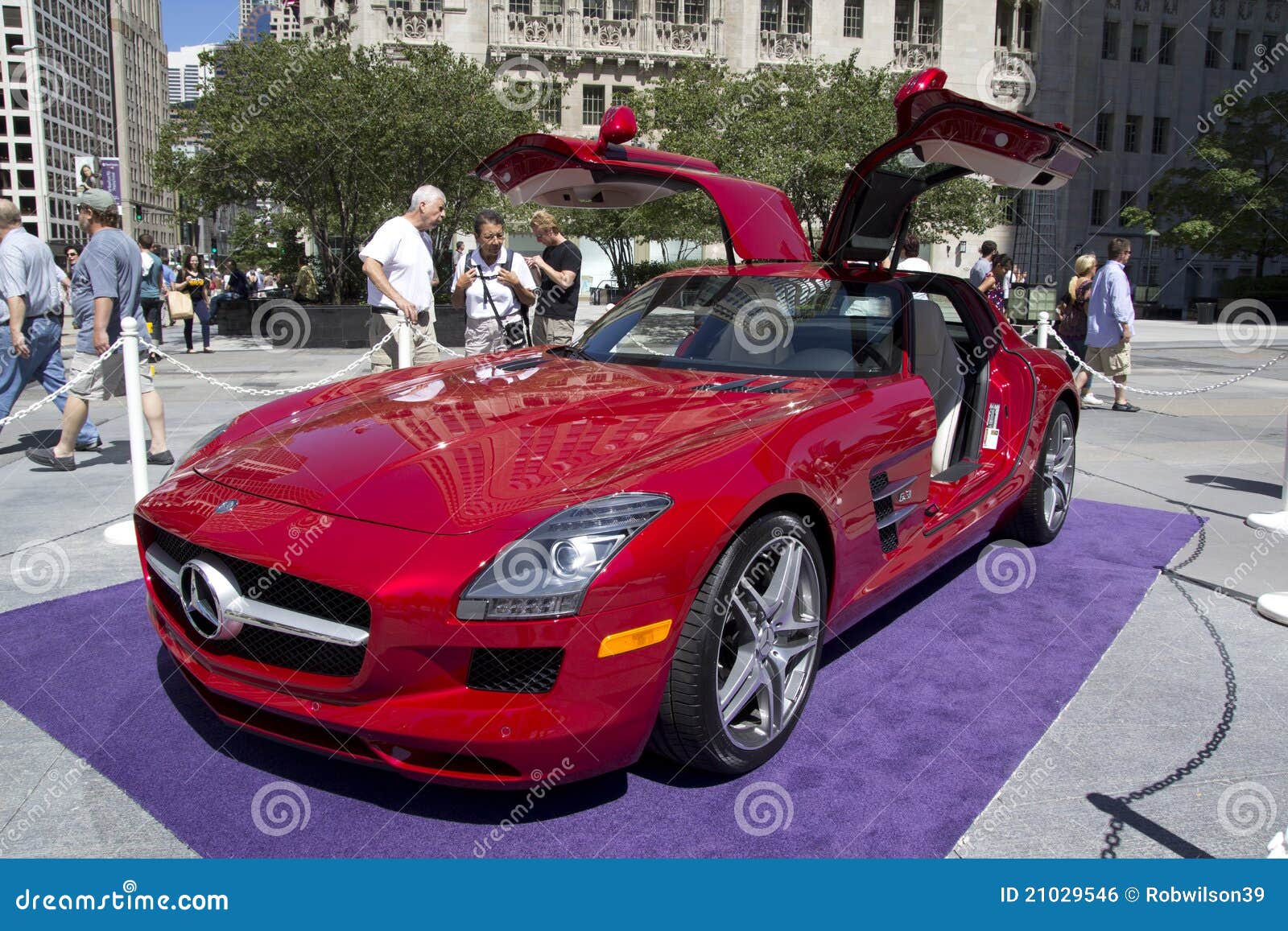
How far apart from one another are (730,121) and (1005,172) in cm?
1816

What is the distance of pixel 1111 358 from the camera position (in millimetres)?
10477

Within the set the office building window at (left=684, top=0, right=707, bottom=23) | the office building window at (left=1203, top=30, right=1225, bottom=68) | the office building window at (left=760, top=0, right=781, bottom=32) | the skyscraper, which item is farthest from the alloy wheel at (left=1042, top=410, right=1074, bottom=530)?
the skyscraper

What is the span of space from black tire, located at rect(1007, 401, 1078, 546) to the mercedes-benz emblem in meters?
3.93

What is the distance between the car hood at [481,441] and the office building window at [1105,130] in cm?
5495

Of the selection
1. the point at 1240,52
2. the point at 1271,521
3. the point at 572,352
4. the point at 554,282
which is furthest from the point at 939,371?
the point at 1240,52

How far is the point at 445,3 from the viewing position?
44500 millimetres

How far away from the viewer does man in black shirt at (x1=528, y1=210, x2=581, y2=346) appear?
324 inches

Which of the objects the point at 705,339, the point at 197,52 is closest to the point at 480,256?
the point at 705,339

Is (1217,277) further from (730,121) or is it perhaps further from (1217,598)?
(1217,598)

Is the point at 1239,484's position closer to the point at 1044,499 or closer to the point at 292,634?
the point at 1044,499

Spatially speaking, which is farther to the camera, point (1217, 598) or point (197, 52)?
point (197, 52)

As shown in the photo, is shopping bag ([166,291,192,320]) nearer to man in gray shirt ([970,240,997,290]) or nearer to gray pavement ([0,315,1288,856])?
gray pavement ([0,315,1288,856])

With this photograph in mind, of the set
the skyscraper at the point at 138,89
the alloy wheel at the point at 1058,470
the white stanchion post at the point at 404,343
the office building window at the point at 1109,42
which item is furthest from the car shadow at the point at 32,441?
the skyscraper at the point at 138,89

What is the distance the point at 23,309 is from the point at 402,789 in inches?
238
